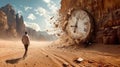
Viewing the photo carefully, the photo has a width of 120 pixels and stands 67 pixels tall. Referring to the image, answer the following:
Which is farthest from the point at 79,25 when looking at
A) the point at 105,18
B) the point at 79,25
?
the point at 105,18

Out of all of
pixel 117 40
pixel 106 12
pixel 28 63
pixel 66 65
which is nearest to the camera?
pixel 66 65

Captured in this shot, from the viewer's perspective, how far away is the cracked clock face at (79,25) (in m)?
12.1

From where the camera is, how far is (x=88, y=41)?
11734mm

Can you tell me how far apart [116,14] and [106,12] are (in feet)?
3.91

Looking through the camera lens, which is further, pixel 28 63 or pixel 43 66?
pixel 28 63

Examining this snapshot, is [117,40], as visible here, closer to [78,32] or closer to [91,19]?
[91,19]

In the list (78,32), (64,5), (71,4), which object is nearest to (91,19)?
(78,32)

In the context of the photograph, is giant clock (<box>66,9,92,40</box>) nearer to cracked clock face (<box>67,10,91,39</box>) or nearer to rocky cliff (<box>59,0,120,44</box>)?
cracked clock face (<box>67,10,91,39</box>)

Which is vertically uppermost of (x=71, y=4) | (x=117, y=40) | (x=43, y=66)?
(x=71, y=4)

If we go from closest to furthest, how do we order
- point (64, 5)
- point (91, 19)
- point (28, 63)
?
point (28, 63)
point (91, 19)
point (64, 5)

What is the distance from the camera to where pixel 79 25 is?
12883mm

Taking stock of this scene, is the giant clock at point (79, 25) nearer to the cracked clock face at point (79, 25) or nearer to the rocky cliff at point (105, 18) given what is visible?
the cracked clock face at point (79, 25)

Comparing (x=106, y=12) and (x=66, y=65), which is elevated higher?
(x=106, y=12)

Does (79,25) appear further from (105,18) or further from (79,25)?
(105,18)
